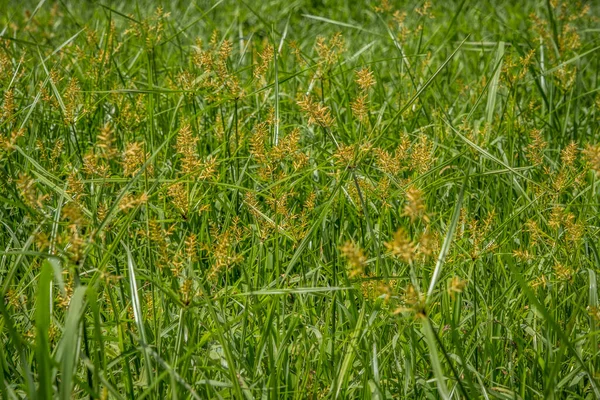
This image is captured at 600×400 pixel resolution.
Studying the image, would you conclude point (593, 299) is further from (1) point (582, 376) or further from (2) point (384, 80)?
(2) point (384, 80)

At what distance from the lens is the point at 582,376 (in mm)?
1737

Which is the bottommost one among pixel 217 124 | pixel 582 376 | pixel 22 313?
pixel 582 376

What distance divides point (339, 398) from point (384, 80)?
8.19ft

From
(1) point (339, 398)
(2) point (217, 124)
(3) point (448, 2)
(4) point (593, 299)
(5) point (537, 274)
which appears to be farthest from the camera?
(3) point (448, 2)

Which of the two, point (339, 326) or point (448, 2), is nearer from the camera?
point (339, 326)

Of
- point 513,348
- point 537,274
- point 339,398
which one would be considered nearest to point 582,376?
point 513,348

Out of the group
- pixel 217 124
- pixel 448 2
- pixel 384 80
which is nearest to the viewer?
pixel 217 124

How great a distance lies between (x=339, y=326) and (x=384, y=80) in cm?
225

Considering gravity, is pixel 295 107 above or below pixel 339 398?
above

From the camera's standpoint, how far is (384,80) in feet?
13.0

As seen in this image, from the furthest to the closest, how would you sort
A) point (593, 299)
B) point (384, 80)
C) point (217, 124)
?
point (384, 80) → point (217, 124) → point (593, 299)

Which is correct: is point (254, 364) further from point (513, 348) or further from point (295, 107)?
point (295, 107)

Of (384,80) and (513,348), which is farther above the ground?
(384,80)

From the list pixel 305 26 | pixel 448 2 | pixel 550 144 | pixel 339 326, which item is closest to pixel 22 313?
pixel 339 326
